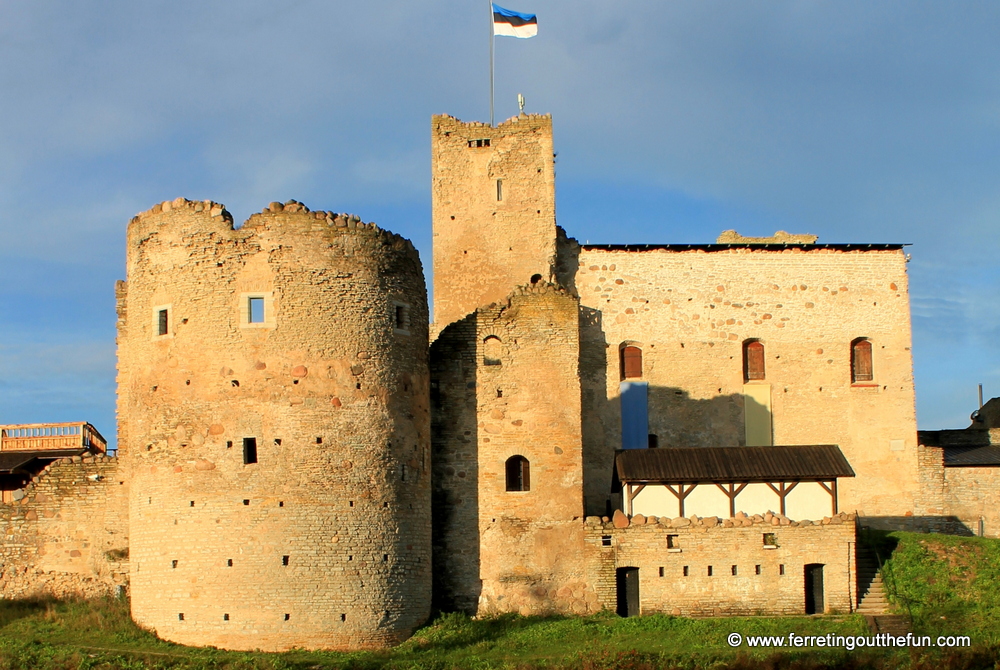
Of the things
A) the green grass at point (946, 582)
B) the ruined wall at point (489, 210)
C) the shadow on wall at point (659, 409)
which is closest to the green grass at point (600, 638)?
the green grass at point (946, 582)

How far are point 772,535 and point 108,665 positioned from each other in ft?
57.9

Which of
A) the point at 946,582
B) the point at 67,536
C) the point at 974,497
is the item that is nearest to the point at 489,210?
the point at 67,536

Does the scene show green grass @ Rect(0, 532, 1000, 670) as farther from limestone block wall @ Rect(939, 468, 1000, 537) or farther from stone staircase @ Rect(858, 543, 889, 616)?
limestone block wall @ Rect(939, 468, 1000, 537)

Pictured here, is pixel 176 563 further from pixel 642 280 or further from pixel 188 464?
pixel 642 280

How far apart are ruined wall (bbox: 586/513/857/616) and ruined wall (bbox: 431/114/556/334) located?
38.9 feet

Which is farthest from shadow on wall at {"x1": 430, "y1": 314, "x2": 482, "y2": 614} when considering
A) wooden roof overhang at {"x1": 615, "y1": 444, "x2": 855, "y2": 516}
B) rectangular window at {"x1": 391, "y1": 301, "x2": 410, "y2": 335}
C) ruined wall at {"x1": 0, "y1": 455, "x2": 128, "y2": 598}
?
ruined wall at {"x1": 0, "y1": 455, "x2": 128, "y2": 598}

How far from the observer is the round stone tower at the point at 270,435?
30281mm

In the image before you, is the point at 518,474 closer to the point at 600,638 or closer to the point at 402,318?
the point at 402,318

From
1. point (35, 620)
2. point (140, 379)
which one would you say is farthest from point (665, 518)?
point (35, 620)

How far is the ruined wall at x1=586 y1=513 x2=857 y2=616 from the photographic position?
3366 centimetres

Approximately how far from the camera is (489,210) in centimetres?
4347

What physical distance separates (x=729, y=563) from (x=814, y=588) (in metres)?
2.49

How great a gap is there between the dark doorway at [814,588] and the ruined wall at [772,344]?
364 inches

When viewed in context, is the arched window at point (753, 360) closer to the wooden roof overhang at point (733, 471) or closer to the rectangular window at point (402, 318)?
the wooden roof overhang at point (733, 471)
